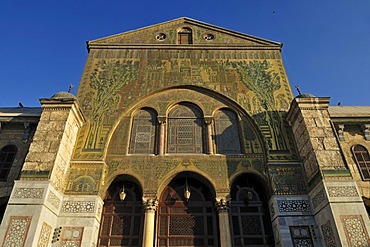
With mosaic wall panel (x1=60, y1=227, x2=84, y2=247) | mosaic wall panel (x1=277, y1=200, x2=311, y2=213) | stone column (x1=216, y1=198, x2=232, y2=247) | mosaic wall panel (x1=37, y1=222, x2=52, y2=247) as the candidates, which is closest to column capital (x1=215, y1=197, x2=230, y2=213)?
stone column (x1=216, y1=198, x2=232, y2=247)

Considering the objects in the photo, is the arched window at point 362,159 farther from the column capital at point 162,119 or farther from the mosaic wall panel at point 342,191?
the column capital at point 162,119

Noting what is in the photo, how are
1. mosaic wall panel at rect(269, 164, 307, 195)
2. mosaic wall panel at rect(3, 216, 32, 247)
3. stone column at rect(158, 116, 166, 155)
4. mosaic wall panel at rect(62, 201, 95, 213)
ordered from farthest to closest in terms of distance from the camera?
stone column at rect(158, 116, 166, 155) < mosaic wall panel at rect(269, 164, 307, 195) < mosaic wall panel at rect(62, 201, 95, 213) < mosaic wall panel at rect(3, 216, 32, 247)

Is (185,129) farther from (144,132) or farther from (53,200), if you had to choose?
(53,200)

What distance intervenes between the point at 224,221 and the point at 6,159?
24.4ft

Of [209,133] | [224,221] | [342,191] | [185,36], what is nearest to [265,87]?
[209,133]

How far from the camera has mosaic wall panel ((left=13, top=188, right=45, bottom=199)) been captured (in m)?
8.06

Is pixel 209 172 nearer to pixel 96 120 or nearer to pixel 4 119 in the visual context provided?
pixel 96 120

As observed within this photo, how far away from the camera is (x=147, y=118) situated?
37.1 feet

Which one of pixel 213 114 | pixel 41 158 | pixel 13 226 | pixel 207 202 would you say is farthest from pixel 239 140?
pixel 13 226

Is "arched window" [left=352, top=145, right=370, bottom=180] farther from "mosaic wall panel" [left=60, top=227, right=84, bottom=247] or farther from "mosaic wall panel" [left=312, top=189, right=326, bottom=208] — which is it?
"mosaic wall panel" [left=60, top=227, right=84, bottom=247]

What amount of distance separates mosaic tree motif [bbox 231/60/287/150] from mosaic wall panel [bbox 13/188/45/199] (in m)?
7.29

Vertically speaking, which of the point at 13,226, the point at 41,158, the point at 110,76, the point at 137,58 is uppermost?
the point at 137,58

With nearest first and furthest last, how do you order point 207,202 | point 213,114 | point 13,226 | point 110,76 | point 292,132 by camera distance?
point 13,226 → point 207,202 → point 292,132 → point 213,114 → point 110,76

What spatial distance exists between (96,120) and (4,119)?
3.21m
